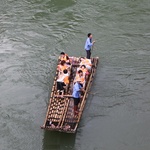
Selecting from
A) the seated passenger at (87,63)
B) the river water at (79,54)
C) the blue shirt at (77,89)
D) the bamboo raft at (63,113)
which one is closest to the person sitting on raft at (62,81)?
the bamboo raft at (63,113)

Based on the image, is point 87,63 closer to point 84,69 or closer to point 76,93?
point 84,69

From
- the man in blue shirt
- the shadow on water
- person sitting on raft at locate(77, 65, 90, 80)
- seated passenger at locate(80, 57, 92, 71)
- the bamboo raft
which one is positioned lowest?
the shadow on water

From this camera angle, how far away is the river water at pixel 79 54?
12.1m

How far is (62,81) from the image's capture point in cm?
1331

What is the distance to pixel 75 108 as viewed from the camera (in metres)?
12.1

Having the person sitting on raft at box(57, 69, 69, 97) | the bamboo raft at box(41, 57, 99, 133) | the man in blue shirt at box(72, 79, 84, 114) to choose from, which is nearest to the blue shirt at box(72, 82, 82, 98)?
the man in blue shirt at box(72, 79, 84, 114)

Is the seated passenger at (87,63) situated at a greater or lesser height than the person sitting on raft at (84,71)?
greater

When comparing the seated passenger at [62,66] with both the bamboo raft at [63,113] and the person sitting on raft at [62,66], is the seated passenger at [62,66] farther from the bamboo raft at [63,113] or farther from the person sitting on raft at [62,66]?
the bamboo raft at [63,113]

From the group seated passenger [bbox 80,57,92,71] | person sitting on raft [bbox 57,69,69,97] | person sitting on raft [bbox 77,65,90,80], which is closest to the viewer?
person sitting on raft [bbox 57,69,69,97]

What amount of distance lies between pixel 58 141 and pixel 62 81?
261 cm

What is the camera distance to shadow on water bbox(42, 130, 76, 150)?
1176 centimetres

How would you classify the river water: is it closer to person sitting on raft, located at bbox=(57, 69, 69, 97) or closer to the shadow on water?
the shadow on water

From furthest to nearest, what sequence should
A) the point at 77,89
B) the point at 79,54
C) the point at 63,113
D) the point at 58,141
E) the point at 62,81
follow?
the point at 79,54
the point at 62,81
the point at 63,113
the point at 58,141
the point at 77,89

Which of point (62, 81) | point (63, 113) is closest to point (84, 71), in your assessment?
point (62, 81)
